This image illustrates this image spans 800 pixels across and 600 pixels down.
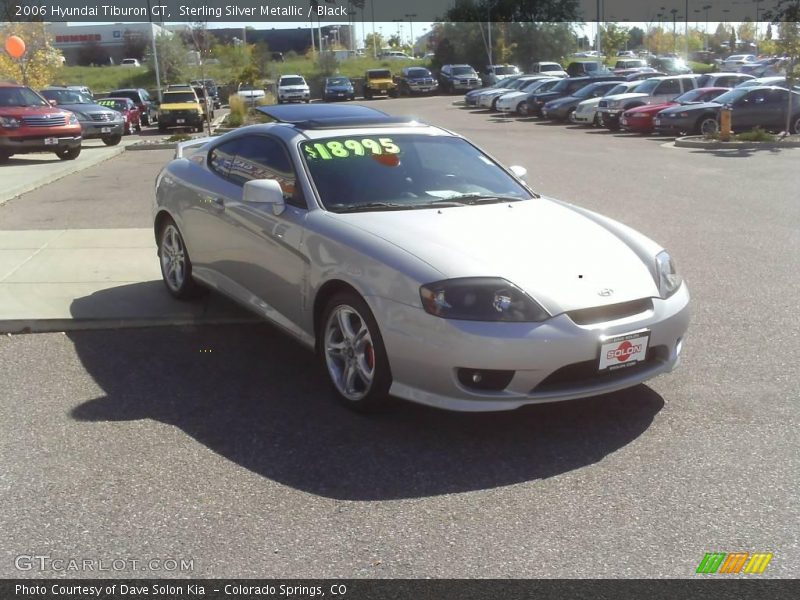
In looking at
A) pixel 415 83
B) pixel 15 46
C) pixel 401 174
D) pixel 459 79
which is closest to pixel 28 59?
pixel 15 46

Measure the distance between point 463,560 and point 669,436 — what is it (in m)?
1.62

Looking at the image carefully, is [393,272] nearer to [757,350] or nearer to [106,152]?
[757,350]

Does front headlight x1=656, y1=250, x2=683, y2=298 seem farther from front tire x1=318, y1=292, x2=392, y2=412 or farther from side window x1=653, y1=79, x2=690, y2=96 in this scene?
side window x1=653, y1=79, x2=690, y2=96

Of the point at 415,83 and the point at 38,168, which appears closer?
the point at 38,168

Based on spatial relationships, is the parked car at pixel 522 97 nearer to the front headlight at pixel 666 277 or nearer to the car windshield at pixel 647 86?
the car windshield at pixel 647 86

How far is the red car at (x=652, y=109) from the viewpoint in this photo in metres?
25.6

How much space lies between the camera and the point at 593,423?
4789 mm

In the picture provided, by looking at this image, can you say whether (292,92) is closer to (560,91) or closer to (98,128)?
(560,91)

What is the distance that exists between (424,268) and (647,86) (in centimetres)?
2616

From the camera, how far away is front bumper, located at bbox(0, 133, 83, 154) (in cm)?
1891

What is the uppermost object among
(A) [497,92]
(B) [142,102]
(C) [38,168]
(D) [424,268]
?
(B) [142,102]

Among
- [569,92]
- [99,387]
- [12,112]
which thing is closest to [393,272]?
[99,387]

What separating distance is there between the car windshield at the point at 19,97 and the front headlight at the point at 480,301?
18.1 m

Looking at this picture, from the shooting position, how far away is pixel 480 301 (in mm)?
4457
